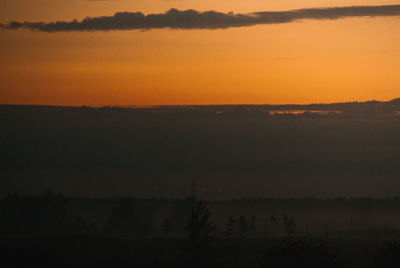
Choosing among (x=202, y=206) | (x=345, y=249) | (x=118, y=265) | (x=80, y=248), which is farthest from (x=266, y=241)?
(x=202, y=206)

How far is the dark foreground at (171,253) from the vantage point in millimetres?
90625

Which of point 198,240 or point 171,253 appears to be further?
point 171,253

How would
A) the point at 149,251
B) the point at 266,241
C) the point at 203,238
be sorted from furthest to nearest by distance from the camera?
the point at 266,241
the point at 149,251
the point at 203,238

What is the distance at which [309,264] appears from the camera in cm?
8950

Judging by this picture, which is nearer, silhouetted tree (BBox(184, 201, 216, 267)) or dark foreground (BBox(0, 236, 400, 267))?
silhouetted tree (BBox(184, 201, 216, 267))

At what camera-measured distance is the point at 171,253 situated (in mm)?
156250

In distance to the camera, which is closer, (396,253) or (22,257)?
(396,253)

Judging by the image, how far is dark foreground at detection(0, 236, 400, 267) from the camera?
9062cm

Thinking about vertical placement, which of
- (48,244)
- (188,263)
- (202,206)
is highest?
(48,244)

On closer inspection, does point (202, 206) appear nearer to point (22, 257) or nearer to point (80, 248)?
point (22, 257)

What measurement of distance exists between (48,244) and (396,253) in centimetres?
8197

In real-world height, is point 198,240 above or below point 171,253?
below

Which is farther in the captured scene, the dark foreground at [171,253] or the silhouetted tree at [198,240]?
the dark foreground at [171,253]

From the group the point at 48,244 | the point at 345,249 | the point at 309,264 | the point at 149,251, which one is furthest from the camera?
the point at 345,249
